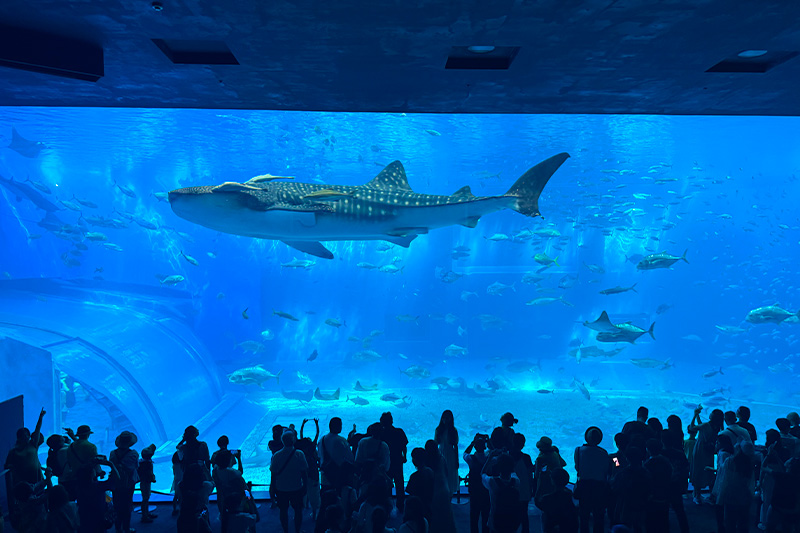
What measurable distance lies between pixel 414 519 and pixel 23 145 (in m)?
30.3

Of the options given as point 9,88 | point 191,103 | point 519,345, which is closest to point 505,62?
point 191,103

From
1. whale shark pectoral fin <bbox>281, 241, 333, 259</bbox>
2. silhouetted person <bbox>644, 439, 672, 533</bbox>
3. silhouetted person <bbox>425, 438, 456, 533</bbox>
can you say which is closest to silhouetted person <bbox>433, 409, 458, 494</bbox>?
silhouetted person <bbox>425, 438, 456, 533</bbox>

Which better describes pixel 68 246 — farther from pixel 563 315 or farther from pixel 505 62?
pixel 505 62

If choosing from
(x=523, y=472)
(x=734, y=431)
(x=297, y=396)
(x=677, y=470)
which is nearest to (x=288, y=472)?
(x=523, y=472)

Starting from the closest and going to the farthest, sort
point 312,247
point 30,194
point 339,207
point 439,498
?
point 439,498 < point 339,207 < point 312,247 < point 30,194

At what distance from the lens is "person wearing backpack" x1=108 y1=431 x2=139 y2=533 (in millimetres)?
4832

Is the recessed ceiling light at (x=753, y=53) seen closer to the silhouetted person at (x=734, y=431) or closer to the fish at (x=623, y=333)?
the silhouetted person at (x=734, y=431)

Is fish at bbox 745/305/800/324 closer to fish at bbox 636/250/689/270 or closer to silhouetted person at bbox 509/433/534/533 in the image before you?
fish at bbox 636/250/689/270

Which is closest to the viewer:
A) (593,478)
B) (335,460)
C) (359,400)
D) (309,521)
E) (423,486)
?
(423,486)

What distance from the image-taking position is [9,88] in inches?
219

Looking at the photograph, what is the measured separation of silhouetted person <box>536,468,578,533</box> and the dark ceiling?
149 inches

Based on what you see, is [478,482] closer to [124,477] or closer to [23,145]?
[124,477]

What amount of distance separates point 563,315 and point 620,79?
3502 cm

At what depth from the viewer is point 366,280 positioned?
4122 centimetres
